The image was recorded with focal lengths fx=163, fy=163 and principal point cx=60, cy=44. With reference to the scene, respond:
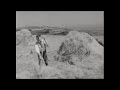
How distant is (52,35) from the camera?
4188 mm

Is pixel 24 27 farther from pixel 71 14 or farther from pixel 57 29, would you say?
pixel 71 14

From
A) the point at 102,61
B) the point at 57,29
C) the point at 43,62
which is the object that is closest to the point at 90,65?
the point at 102,61

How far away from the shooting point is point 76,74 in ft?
11.7

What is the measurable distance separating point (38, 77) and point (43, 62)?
0.38 m

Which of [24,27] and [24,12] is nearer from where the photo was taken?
[24,12]

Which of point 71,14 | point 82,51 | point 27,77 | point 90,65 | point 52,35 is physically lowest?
point 27,77

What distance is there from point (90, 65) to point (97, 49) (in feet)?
1.52

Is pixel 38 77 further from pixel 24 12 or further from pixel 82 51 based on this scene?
pixel 24 12

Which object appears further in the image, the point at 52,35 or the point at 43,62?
the point at 52,35

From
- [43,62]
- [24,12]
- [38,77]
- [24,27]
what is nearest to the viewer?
[38,77]

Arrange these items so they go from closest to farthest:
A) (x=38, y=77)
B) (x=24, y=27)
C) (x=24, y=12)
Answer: (x=38, y=77), (x=24, y=12), (x=24, y=27)
